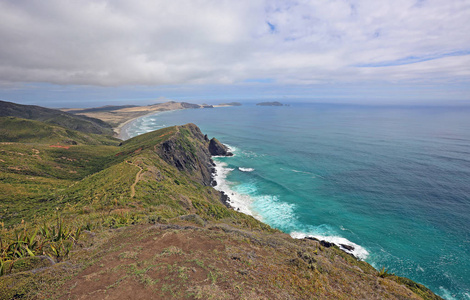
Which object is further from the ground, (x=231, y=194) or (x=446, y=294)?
(x=231, y=194)

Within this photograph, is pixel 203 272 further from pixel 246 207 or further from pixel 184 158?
pixel 184 158

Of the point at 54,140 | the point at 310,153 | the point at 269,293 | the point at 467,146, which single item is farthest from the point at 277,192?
the point at 467,146

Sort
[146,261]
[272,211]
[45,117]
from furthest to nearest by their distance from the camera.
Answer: [45,117] → [272,211] → [146,261]

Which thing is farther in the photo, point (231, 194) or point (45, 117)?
point (45, 117)

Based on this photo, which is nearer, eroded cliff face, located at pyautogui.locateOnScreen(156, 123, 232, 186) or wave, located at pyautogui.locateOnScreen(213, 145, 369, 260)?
wave, located at pyautogui.locateOnScreen(213, 145, 369, 260)

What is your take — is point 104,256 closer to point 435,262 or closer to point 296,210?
point 296,210

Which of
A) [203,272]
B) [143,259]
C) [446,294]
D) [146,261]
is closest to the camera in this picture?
[203,272]

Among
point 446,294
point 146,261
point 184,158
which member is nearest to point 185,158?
point 184,158

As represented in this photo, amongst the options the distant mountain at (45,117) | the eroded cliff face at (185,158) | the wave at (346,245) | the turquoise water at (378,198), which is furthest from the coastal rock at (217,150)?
the distant mountain at (45,117)

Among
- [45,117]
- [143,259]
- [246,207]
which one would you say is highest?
[45,117]

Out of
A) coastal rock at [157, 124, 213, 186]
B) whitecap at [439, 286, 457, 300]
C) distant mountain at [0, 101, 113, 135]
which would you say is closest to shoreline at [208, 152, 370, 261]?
coastal rock at [157, 124, 213, 186]

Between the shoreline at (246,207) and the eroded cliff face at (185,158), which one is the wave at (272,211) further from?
the eroded cliff face at (185,158)

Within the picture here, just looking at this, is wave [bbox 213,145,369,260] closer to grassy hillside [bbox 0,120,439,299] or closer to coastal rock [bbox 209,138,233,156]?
grassy hillside [bbox 0,120,439,299]
